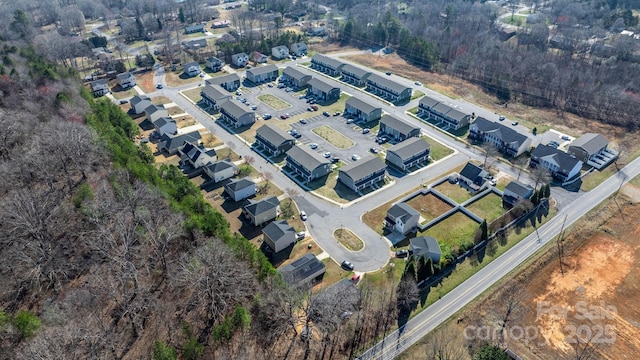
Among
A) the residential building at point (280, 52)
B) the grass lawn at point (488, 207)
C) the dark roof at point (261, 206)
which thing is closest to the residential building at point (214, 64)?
the residential building at point (280, 52)

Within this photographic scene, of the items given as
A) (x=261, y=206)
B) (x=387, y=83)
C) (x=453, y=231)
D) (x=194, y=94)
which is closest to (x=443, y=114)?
(x=387, y=83)

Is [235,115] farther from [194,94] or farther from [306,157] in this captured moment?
[306,157]

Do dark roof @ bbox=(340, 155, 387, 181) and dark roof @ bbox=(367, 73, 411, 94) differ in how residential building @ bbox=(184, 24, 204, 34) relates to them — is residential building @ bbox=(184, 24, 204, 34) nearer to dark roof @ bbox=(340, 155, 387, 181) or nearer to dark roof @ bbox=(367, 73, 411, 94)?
dark roof @ bbox=(367, 73, 411, 94)

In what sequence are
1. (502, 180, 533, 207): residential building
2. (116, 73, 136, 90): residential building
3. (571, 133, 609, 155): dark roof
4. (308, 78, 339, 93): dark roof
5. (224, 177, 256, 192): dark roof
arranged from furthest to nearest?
(116, 73, 136, 90): residential building < (308, 78, 339, 93): dark roof < (571, 133, 609, 155): dark roof < (224, 177, 256, 192): dark roof < (502, 180, 533, 207): residential building

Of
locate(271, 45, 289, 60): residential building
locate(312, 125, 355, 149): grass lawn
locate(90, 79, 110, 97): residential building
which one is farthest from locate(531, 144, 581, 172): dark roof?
locate(90, 79, 110, 97): residential building

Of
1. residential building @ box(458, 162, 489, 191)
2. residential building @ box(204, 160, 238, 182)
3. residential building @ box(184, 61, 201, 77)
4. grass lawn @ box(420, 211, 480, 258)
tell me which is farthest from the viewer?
residential building @ box(184, 61, 201, 77)

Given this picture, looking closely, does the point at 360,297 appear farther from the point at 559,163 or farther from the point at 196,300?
the point at 559,163
